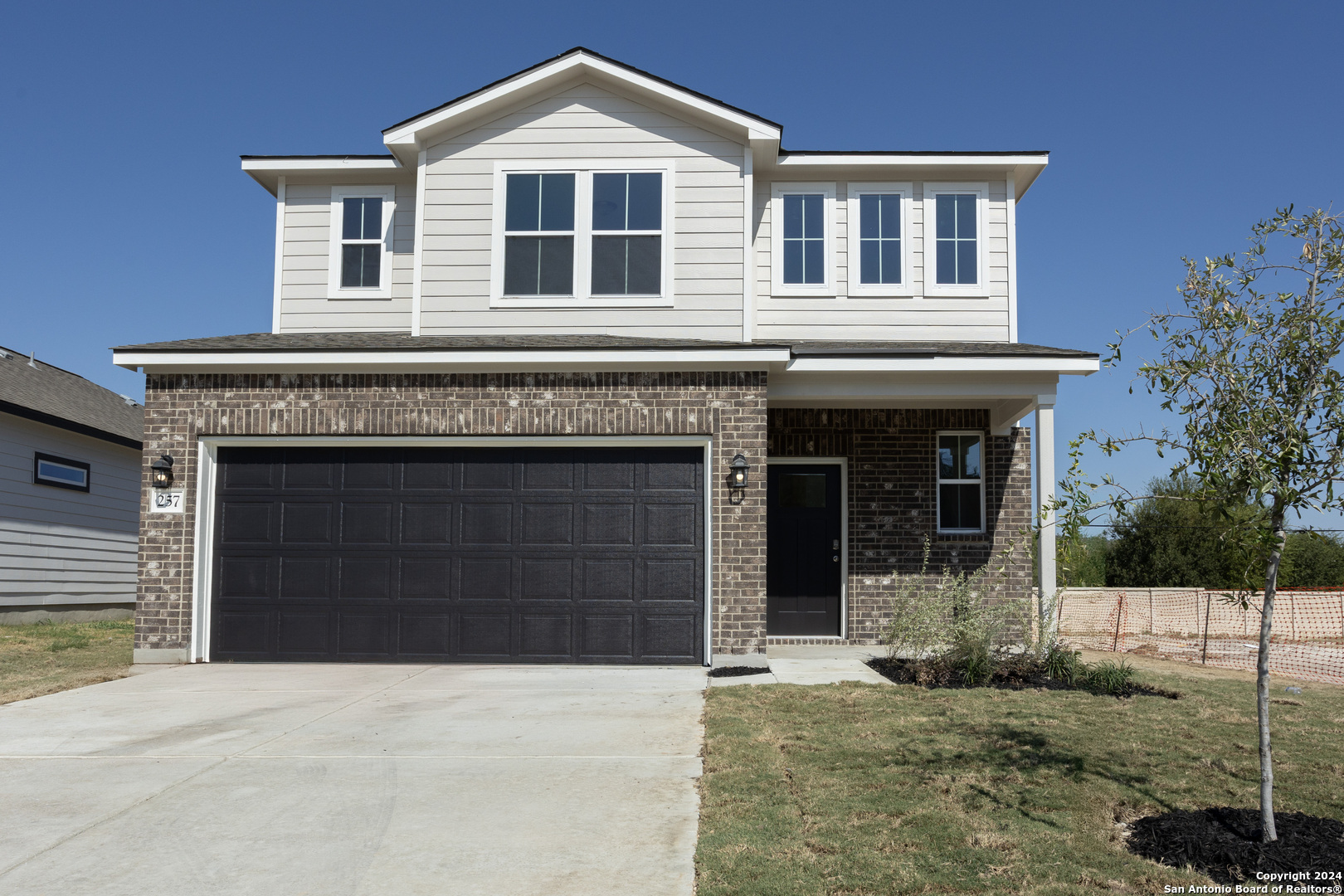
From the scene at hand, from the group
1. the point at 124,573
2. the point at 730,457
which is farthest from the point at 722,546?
the point at 124,573

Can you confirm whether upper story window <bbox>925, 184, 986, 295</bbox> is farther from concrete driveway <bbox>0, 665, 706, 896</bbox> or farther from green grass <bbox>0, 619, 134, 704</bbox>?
green grass <bbox>0, 619, 134, 704</bbox>

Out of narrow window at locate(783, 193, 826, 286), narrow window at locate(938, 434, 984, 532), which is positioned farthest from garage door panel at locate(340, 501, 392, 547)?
narrow window at locate(938, 434, 984, 532)

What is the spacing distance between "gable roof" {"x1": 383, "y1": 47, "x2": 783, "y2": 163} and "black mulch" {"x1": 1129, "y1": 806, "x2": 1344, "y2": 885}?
28.4ft

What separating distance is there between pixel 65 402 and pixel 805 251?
546 inches

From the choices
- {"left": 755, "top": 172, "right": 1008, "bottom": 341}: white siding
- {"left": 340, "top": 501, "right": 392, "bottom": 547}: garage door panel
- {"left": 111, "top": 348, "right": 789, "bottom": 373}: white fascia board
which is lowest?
{"left": 340, "top": 501, "right": 392, "bottom": 547}: garage door panel

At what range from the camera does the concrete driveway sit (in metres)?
4.43

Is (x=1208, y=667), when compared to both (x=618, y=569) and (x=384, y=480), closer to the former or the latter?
(x=618, y=569)

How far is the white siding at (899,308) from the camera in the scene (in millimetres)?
12523

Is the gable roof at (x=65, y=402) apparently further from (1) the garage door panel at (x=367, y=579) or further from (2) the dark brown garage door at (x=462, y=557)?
(1) the garage door panel at (x=367, y=579)

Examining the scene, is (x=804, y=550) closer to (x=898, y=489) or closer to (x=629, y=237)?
(x=898, y=489)

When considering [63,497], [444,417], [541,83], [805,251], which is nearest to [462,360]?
[444,417]

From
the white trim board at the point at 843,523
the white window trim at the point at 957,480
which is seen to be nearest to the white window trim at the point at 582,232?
the white trim board at the point at 843,523

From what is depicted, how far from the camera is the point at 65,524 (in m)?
17.3

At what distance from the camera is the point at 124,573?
1917cm
